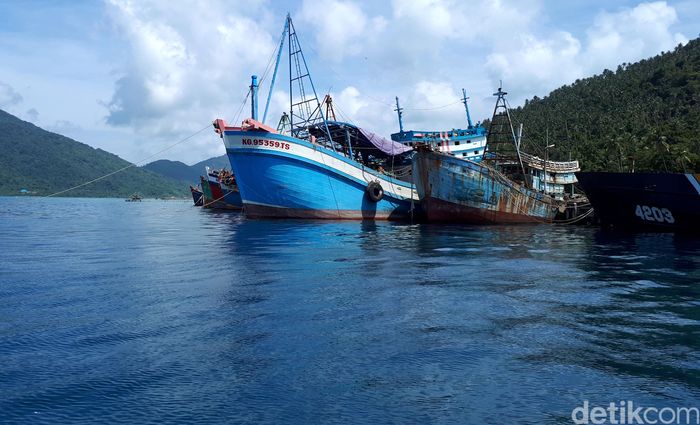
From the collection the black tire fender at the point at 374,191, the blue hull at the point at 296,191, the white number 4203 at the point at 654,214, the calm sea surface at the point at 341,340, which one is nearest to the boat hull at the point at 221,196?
the blue hull at the point at 296,191

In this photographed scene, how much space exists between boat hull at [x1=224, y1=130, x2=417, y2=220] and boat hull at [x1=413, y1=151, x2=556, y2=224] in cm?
389

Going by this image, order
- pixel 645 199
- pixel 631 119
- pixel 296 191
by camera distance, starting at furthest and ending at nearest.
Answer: pixel 631 119, pixel 296 191, pixel 645 199

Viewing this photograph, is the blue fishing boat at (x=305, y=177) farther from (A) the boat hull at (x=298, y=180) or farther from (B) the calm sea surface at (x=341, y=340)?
(B) the calm sea surface at (x=341, y=340)

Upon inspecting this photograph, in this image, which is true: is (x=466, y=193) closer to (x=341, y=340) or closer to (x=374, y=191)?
(x=374, y=191)

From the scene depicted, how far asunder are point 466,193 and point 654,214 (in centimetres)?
1060

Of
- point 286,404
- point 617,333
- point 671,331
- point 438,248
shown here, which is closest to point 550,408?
point 286,404

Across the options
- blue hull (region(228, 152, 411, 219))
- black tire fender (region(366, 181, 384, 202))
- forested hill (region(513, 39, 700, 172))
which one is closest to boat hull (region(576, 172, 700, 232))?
black tire fender (region(366, 181, 384, 202))

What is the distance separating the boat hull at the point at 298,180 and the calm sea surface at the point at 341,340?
18951mm

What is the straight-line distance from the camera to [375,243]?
21.5m

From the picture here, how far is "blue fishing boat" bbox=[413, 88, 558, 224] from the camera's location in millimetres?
32812

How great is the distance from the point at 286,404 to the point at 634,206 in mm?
27648

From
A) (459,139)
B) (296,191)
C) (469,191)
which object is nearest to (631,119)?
(459,139)

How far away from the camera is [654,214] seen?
2695cm

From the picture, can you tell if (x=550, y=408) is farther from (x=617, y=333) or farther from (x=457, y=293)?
(x=457, y=293)
